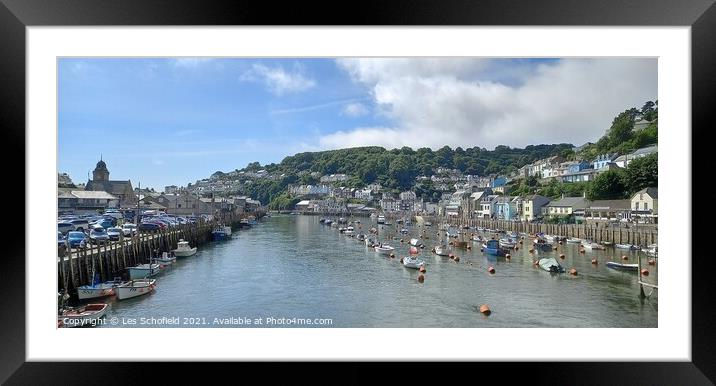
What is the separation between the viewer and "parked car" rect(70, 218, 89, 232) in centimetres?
470

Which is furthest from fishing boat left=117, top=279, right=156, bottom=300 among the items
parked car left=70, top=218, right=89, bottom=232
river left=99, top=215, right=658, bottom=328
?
parked car left=70, top=218, right=89, bottom=232

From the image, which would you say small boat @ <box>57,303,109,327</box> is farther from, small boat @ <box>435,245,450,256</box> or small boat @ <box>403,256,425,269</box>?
small boat @ <box>435,245,450,256</box>

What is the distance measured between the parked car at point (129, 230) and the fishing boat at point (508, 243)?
19.3 feet

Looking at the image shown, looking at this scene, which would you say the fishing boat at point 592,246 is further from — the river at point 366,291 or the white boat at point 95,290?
the white boat at point 95,290

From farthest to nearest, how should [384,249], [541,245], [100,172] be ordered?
[384,249], [541,245], [100,172]

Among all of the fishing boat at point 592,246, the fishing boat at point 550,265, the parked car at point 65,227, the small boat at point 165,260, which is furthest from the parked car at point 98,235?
the fishing boat at point 592,246

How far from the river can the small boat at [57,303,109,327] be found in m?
0.13

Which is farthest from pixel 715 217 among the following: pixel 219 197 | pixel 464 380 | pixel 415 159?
pixel 219 197

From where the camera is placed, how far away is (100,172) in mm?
4469

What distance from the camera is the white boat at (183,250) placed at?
7.55m

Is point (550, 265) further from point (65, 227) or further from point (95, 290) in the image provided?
point (65, 227)

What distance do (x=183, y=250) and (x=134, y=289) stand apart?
2887 mm
